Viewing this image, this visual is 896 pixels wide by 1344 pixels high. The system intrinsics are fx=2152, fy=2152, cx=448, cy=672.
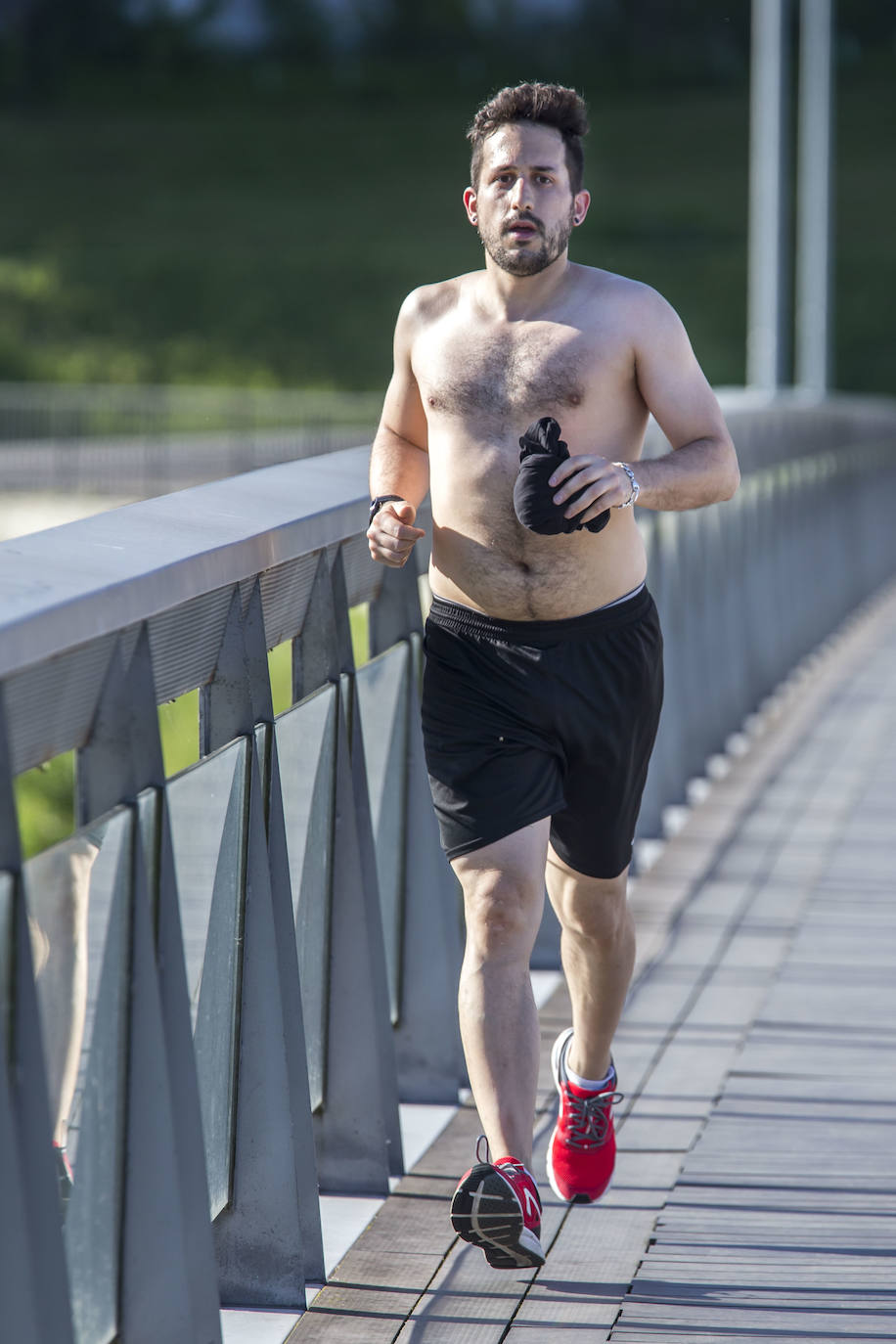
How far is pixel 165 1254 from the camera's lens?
303cm

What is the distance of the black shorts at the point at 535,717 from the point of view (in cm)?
370

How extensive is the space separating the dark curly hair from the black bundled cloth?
513 mm

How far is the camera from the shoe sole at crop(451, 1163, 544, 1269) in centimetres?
345

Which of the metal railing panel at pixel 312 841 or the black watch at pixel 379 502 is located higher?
the black watch at pixel 379 502

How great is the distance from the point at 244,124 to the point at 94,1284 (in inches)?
2884

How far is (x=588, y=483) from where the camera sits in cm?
343

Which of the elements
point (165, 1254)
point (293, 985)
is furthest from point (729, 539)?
point (165, 1254)

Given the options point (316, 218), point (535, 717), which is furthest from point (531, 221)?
point (316, 218)

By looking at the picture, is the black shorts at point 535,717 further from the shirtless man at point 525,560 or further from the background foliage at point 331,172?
the background foliage at point 331,172

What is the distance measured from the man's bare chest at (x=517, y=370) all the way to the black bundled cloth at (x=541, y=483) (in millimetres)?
172

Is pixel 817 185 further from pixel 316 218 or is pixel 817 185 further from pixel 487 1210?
pixel 316 218

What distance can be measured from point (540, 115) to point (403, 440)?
667 mm

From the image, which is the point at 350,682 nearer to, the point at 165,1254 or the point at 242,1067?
the point at 242,1067

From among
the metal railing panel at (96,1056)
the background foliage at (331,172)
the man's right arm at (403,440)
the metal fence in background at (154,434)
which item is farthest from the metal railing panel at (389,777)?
the background foliage at (331,172)
